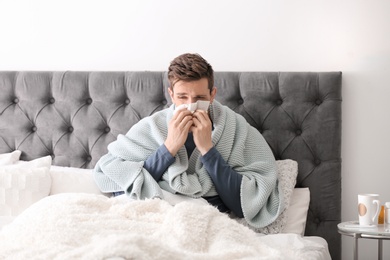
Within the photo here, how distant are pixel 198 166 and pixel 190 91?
28cm

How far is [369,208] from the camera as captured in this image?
8.55 feet

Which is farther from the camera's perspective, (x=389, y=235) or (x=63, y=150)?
(x=63, y=150)

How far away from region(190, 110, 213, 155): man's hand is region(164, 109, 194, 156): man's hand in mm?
26

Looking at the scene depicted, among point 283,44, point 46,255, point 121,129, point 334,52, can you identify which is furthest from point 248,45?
point 46,255

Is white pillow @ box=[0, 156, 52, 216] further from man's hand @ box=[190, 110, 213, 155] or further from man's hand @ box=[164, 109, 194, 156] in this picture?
man's hand @ box=[190, 110, 213, 155]

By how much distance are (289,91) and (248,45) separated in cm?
28

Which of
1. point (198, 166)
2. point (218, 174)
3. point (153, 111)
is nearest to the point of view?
point (218, 174)

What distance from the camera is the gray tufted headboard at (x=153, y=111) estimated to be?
114 inches

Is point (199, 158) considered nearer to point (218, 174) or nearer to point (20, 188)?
point (218, 174)

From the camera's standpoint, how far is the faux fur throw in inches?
105

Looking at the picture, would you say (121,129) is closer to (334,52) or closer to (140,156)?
(140,156)

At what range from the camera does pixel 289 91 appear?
2.90m

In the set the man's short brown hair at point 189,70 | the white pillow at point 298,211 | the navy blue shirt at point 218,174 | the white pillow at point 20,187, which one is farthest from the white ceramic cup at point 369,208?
the white pillow at point 20,187

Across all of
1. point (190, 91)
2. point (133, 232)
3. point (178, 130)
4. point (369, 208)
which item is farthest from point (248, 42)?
point (133, 232)
